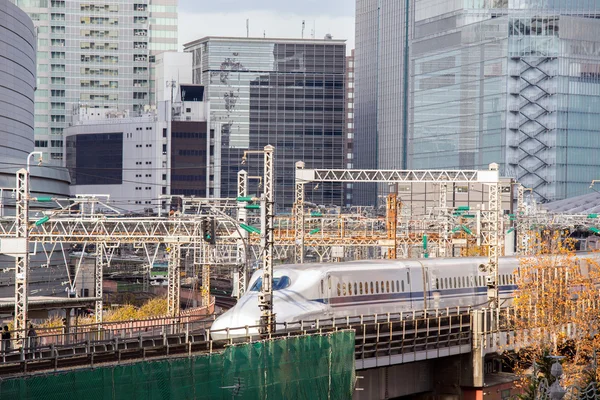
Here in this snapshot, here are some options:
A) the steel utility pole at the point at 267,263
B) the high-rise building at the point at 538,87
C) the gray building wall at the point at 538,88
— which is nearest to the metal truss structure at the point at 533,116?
the gray building wall at the point at 538,88

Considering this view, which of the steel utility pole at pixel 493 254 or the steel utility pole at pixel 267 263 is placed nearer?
the steel utility pole at pixel 267 263

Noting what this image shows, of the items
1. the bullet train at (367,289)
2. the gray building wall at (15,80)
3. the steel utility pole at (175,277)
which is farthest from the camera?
the gray building wall at (15,80)

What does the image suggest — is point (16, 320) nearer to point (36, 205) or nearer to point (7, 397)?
point (7, 397)

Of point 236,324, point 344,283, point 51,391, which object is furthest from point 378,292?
point 51,391

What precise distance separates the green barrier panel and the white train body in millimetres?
4389

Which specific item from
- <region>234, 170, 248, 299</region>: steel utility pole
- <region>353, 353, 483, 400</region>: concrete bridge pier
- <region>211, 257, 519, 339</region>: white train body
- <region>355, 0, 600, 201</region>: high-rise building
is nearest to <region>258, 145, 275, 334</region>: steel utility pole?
<region>211, 257, 519, 339</region>: white train body

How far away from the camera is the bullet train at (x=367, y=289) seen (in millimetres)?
48812

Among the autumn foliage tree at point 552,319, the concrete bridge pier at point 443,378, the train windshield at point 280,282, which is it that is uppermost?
the train windshield at point 280,282

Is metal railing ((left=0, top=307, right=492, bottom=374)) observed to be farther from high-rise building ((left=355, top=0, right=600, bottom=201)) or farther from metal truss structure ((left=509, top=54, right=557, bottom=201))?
high-rise building ((left=355, top=0, right=600, bottom=201))

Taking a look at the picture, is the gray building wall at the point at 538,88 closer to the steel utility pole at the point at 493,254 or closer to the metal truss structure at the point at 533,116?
the metal truss structure at the point at 533,116

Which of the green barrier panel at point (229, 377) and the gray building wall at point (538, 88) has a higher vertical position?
the gray building wall at point (538, 88)

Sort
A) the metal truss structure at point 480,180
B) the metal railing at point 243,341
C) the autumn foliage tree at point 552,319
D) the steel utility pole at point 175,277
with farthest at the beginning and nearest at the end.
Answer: the steel utility pole at point 175,277
the metal truss structure at point 480,180
the autumn foliage tree at point 552,319
the metal railing at point 243,341

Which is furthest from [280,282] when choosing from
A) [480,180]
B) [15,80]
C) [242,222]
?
[15,80]

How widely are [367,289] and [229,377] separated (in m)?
19.8
